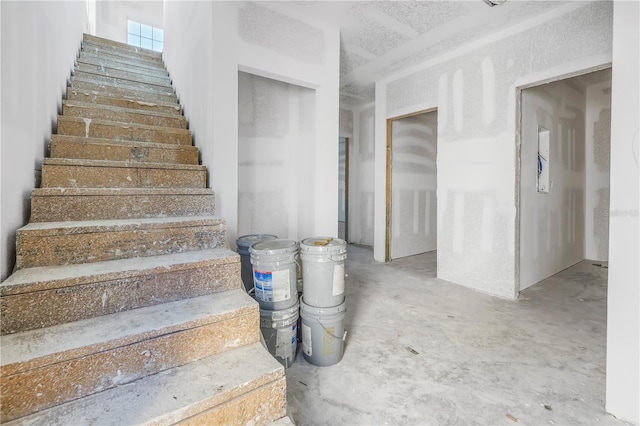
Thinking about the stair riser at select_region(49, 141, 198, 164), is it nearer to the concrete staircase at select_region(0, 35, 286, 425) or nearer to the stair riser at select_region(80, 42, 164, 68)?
the concrete staircase at select_region(0, 35, 286, 425)

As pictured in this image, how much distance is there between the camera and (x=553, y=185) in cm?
377

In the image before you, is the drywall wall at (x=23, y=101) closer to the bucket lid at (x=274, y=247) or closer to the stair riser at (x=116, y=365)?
the stair riser at (x=116, y=365)

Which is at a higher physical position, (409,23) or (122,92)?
(409,23)

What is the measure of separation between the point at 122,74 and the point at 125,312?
321 cm

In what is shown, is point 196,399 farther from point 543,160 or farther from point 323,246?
point 543,160

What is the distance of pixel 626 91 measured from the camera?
1.40 meters

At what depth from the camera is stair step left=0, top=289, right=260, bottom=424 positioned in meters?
0.98

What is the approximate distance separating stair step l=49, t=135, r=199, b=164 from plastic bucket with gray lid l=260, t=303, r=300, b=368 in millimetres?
1475

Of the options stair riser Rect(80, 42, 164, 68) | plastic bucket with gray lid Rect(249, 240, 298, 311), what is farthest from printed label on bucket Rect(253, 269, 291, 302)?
stair riser Rect(80, 42, 164, 68)

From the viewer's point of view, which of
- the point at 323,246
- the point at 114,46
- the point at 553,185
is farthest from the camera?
the point at 114,46

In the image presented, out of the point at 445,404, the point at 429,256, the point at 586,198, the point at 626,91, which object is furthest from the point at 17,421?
the point at 586,198

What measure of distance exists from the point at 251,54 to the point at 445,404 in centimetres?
279

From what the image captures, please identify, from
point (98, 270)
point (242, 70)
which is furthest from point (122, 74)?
point (98, 270)

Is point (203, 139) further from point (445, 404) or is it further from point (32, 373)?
point (445, 404)
